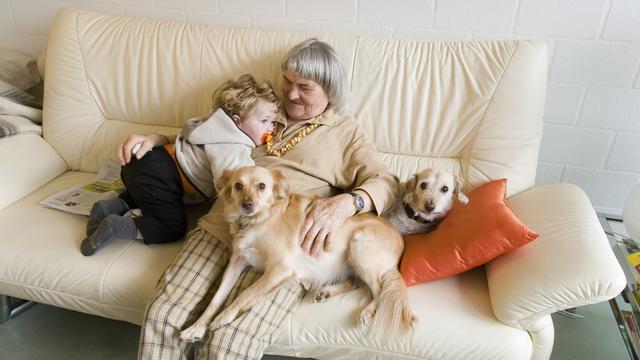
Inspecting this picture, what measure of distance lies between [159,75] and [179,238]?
0.82m

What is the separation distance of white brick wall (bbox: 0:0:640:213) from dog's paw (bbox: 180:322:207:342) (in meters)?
1.50

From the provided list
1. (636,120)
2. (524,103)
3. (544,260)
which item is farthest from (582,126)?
(544,260)

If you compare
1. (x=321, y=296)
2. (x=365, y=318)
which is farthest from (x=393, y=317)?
(x=321, y=296)

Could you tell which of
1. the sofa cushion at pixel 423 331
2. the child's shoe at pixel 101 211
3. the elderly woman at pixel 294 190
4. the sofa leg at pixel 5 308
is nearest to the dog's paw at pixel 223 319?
the elderly woman at pixel 294 190

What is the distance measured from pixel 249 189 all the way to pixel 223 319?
0.42 m

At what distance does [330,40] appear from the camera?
1.89 meters

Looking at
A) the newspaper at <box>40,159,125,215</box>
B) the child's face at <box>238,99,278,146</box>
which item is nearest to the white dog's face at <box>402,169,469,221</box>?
the child's face at <box>238,99,278,146</box>

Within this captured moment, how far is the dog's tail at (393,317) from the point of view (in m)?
1.32

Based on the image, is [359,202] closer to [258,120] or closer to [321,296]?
[321,296]

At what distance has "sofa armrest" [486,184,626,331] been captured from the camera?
121 centimetres

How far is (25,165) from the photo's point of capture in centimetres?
193

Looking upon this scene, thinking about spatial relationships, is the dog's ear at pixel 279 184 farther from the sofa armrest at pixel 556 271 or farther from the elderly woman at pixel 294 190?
the sofa armrest at pixel 556 271

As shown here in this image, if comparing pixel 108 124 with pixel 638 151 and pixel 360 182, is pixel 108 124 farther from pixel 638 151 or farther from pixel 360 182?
pixel 638 151

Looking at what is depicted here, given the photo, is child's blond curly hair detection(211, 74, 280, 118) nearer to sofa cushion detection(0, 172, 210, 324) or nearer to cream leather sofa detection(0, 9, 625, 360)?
cream leather sofa detection(0, 9, 625, 360)
